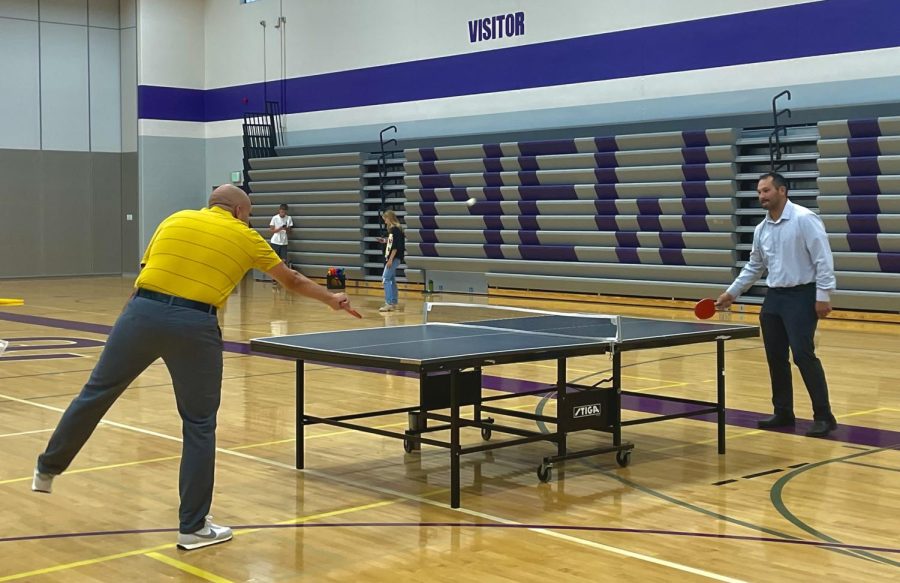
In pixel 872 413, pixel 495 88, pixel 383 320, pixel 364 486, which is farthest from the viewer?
pixel 495 88

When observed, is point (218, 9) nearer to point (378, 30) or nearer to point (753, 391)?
point (378, 30)

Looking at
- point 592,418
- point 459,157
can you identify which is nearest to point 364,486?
point 592,418

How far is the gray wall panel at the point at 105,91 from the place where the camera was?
77.8ft

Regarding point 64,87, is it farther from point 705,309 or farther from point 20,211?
point 705,309

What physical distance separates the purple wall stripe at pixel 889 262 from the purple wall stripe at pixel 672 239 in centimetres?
282

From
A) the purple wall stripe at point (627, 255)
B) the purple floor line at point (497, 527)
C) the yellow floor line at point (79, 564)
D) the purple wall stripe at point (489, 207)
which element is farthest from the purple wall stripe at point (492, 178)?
the yellow floor line at point (79, 564)

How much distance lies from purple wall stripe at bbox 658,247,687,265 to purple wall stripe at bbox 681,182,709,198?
2.57ft

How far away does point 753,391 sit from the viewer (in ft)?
28.3

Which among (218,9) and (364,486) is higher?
(218,9)

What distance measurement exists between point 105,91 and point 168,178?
2309 millimetres

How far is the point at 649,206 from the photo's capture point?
15.8 metres

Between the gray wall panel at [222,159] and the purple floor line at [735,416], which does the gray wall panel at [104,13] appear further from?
the purple floor line at [735,416]

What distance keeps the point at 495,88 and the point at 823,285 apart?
11.7 metres

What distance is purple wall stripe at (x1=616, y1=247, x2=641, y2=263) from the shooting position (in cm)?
1602
